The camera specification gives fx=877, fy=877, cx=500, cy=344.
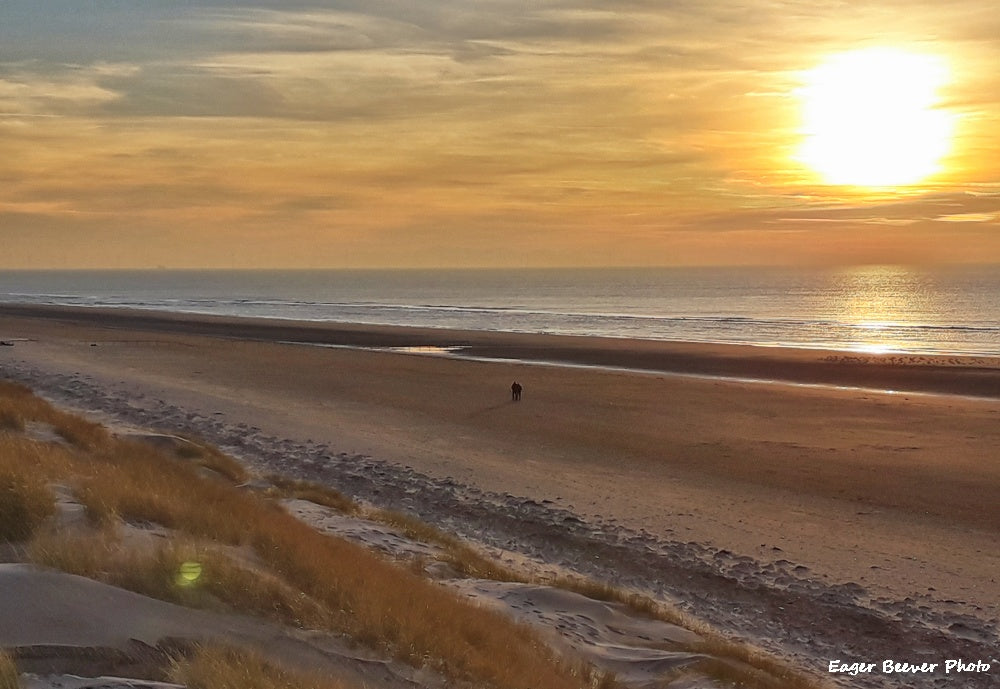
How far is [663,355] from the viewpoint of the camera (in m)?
43.5

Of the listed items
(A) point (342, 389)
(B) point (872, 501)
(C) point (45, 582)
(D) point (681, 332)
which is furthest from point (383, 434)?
(D) point (681, 332)

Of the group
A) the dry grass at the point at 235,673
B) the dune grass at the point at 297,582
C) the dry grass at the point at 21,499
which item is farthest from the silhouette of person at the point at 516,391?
the dry grass at the point at 235,673

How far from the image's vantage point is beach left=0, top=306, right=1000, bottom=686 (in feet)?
36.2

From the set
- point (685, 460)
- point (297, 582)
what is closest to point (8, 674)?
point (297, 582)

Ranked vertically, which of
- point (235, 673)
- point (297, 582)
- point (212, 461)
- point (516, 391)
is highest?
point (235, 673)

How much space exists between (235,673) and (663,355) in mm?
39869

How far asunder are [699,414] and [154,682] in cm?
2180

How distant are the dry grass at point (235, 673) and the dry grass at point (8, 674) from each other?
0.78m

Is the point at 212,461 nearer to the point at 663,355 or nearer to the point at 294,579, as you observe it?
the point at 294,579

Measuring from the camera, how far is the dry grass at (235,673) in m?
4.78

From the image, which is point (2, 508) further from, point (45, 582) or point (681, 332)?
point (681, 332)

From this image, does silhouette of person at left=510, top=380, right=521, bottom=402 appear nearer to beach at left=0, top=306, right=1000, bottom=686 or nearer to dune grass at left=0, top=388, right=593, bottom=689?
beach at left=0, top=306, right=1000, bottom=686

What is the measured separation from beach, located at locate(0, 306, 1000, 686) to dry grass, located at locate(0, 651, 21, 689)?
24.7ft

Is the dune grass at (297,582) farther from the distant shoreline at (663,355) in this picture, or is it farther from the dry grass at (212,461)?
the distant shoreline at (663,355)
